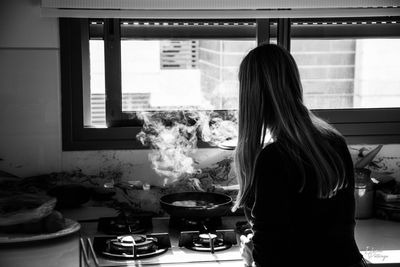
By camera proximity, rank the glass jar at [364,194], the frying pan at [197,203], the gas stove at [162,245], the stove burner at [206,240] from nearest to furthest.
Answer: the gas stove at [162,245], the stove burner at [206,240], the frying pan at [197,203], the glass jar at [364,194]

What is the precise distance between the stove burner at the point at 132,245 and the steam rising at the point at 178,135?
21.1 inches

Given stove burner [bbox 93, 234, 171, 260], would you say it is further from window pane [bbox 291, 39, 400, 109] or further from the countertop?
window pane [bbox 291, 39, 400, 109]

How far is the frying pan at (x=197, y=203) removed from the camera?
2.20 metres

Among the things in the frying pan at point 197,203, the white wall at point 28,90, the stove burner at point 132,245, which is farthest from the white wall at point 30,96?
the stove burner at point 132,245

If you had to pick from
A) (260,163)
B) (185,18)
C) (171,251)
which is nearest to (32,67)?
(185,18)

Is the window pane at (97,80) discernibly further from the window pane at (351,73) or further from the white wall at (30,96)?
the window pane at (351,73)

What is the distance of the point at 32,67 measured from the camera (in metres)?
2.52

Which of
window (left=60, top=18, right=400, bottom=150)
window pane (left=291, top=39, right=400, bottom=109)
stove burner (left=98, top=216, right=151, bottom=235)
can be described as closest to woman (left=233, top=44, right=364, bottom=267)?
stove burner (left=98, top=216, right=151, bottom=235)

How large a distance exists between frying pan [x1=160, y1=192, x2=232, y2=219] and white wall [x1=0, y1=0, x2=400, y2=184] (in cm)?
39

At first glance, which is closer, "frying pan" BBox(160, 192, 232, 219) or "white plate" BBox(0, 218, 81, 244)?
"white plate" BBox(0, 218, 81, 244)

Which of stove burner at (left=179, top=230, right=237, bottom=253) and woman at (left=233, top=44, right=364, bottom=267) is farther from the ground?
woman at (left=233, top=44, right=364, bottom=267)

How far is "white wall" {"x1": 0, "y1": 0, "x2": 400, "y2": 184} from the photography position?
8.20 feet

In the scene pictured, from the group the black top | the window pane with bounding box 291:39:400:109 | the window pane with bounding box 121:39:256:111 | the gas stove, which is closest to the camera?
the black top

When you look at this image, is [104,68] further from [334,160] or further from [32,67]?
[334,160]
